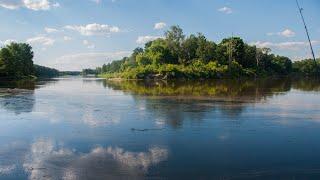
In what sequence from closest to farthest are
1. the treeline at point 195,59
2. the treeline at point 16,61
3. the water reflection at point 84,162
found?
the water reflection at point 84,162, the treeline at point 16,61, the treeline at point 195,59

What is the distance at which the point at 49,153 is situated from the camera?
1434cm

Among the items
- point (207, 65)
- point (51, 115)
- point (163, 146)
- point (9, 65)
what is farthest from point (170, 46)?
point (163, 146)

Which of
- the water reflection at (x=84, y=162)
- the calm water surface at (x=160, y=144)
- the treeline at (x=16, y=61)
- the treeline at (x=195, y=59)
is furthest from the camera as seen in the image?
the treeline at (x=195, y=59)

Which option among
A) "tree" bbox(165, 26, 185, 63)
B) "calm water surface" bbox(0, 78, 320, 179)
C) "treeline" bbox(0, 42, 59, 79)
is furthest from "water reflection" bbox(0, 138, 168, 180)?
"tree" bbox(165, 26, 185, 63)

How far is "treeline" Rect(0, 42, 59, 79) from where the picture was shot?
104m

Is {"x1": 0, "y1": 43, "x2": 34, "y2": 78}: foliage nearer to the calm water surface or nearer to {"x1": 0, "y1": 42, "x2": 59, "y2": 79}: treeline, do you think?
{"x1": 0, "y1": 42, "x2": 59, "y2": 79}: treeline

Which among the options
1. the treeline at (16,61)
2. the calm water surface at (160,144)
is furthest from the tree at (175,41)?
the calm water surface at (160,144)

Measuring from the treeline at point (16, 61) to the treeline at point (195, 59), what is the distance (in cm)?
2628

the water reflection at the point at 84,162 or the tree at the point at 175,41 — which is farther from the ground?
the tree at the point at 175,41

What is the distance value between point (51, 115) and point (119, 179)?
1489 cm

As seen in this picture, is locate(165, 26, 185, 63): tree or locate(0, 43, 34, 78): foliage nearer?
locate(0, 43, 34, 78): foliage

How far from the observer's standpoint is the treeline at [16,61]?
104375 mm

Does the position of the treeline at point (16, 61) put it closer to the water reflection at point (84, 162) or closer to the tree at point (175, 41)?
the tree at point (175, 41)

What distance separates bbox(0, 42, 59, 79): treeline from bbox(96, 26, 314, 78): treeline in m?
A: 26.3
